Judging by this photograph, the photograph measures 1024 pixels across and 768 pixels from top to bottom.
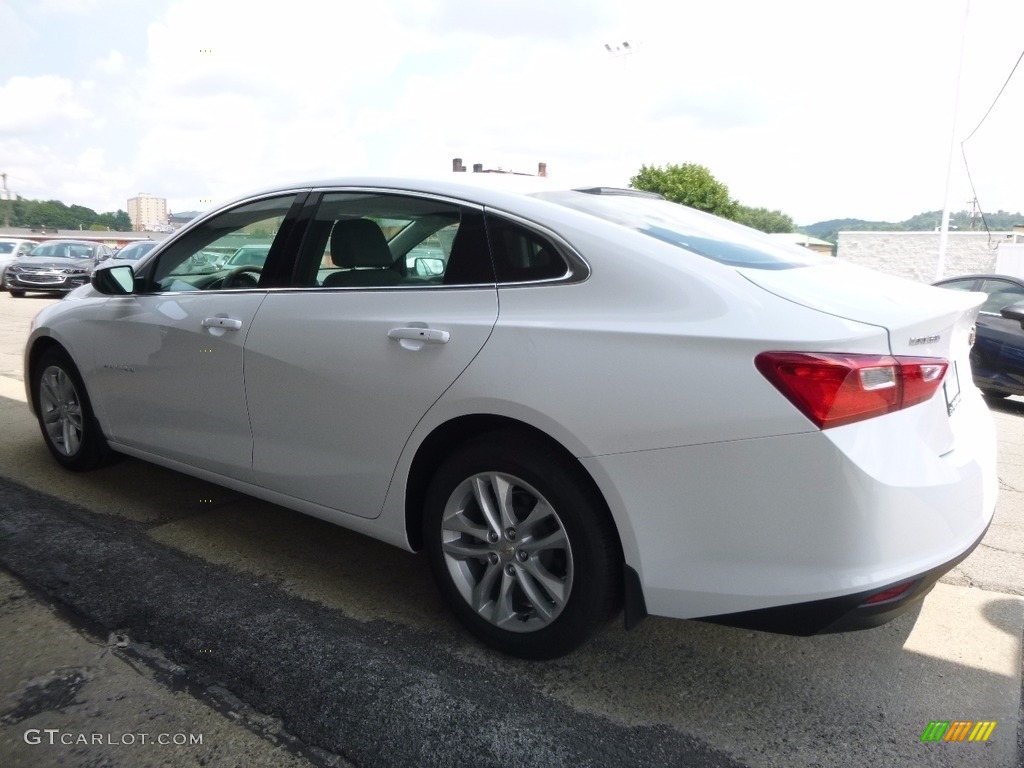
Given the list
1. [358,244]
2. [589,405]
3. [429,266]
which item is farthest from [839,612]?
[358,244]

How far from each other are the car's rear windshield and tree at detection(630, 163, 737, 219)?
5291 cm

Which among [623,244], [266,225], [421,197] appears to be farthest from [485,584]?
[266,225]

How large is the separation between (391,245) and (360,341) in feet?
1.41

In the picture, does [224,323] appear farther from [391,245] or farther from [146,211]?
[146,211]

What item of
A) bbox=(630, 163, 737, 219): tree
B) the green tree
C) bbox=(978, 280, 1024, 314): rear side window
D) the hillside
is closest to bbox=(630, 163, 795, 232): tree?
bbox=(630, 163, 737, 219): tree

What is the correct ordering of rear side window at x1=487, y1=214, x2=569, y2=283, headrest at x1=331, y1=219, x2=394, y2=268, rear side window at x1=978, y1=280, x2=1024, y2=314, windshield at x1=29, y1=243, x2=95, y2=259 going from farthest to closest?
windshield at x1=29, y1=243, x2=95, y2=259
rear side window at x1=978, y1=280, x2=1024, y2=314
headrest at x1=331, y1=219, x2=394, y2=268
rear side window at x1=487, y1=214, x2=569, y2=283

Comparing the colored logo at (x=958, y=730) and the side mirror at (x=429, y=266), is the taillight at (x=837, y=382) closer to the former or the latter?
the colored logo at (x=958, y=730)

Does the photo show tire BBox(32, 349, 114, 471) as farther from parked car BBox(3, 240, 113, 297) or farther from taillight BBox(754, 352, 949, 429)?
parked car BBox(3, 240, 113, 297)

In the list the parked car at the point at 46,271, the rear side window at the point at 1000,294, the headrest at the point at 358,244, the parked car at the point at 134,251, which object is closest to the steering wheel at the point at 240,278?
the headrest at the point at 358,244

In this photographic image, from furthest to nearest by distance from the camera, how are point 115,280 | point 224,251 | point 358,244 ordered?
point 115,280 → point 224,251 → point 358,244

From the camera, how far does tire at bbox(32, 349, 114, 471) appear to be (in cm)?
450

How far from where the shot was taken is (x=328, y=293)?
3205 millimetres

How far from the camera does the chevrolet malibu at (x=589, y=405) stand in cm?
220

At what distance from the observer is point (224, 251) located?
3.90 metres
